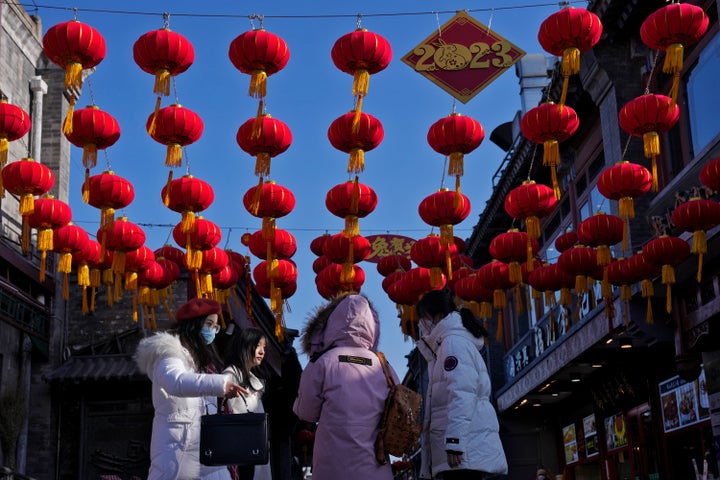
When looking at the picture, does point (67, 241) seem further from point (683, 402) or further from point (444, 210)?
point (683, 402)

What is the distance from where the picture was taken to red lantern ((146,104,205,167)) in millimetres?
10648

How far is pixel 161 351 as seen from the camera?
206 inches

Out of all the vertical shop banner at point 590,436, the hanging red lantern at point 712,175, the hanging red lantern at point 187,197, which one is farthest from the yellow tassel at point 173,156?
the vertical shop banner at point 590,436

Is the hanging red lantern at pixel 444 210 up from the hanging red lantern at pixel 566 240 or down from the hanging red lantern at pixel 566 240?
down

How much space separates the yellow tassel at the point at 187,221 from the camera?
1187 cm

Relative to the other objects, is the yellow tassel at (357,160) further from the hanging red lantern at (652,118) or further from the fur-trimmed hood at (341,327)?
the fur-trimmed hood at (341,327)

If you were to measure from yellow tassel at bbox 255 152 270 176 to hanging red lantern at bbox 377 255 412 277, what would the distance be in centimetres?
527

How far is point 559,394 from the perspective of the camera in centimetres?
2294

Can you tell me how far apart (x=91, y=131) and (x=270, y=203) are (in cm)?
272

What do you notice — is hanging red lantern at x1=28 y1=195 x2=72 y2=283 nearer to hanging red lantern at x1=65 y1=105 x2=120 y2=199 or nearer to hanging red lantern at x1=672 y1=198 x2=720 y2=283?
hanging red lantern at x1=65 y1=105 x2=120 y2=199

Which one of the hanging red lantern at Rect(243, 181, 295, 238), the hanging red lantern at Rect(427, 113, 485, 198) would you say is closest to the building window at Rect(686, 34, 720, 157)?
the hanging red lantern at Rect(427, 113, 485, 198)

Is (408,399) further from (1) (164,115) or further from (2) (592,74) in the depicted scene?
(2) (592,74)

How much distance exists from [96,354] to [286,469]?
19.3 meters

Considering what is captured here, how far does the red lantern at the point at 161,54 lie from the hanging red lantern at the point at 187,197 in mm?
2042
